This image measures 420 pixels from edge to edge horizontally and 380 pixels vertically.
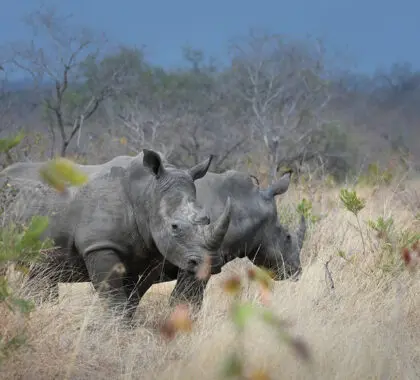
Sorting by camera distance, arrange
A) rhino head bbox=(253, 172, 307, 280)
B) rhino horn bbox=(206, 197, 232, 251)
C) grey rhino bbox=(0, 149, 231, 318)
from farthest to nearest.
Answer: rhino head bbox=(253, 172, 307, 280) → grey rhino bbox=(0, 149, 231, 318) → rhino horn bbox=(206, 197, 232, 251)

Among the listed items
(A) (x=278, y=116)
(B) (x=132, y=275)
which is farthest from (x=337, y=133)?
(B) (x=132, y=275)

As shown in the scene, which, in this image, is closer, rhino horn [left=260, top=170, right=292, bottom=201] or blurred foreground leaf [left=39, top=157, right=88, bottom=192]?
blurred foreground leaf [left=39, top=157, right=88, bottom=192]

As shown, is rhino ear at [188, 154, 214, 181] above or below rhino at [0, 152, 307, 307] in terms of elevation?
above

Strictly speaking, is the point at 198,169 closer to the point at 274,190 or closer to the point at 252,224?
the point at 252,224

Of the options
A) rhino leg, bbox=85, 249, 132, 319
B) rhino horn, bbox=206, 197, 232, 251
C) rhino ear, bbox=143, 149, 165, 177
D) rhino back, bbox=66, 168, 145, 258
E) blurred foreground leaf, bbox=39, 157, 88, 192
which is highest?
blurred foreground leaf, bbox=39, 157, 88, 192

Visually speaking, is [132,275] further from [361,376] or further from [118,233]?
[361,376]

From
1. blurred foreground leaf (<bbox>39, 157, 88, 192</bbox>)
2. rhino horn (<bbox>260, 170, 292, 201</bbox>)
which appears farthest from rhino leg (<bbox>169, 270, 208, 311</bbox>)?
blurred foreground leaf (<bbox>39, 157, 88, 192</bbox>)

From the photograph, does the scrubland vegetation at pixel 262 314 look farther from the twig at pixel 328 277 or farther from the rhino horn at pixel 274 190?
the rhino horn at pixel 274 190

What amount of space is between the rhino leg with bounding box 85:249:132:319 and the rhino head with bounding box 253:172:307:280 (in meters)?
1.66

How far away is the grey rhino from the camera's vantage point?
18.2 ft

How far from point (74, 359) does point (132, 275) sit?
1.79 metres

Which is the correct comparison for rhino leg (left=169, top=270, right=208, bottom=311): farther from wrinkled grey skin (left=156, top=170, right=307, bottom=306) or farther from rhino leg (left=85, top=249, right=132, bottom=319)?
wrinkled grey skin (left=156, top=170, right=307, bottom=306)

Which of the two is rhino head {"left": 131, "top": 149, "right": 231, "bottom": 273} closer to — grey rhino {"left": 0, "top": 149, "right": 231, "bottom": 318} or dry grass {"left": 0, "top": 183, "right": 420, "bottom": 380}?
grey rhino {"left": 0, "top": 149, "right": 231, "bottom": 318}

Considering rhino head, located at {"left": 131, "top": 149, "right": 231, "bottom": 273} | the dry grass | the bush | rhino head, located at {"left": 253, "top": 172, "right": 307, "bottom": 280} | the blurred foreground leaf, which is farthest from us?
rhino head, located at {"left": 253, "top": 172, "right": 307, "bottom": 280}
